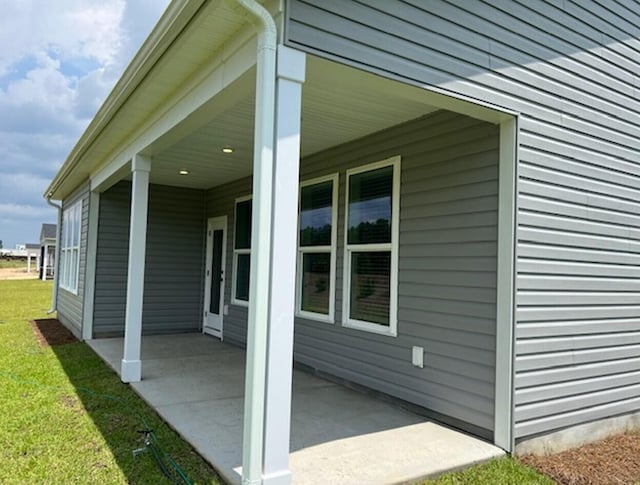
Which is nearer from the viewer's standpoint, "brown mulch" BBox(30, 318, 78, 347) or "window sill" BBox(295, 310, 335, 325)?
"window sill" BBox(295, 310, 335, 325)

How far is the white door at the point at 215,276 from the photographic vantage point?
7770 millimetres

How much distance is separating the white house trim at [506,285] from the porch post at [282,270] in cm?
160

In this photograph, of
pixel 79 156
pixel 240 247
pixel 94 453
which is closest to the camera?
pixel 94 453

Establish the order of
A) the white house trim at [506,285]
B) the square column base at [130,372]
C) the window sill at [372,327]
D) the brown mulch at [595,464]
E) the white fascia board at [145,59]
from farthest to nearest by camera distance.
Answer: the square column base at [130,372], the window sill at [372,327], the white house trim at [506,285], the brown mulch at [595,464], the white fascia board at [145,59]

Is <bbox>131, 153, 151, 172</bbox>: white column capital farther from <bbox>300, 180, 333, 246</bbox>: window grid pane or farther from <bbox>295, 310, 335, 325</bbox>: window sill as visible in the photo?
<bbox>295, 310, 335, 325</bbox>: window sill

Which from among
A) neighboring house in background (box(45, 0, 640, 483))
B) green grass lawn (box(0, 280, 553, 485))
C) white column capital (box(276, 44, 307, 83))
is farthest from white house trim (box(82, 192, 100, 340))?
white column capital (box(276, 44, 307, 83))

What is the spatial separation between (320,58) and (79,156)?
5.48 metres

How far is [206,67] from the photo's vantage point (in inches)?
127

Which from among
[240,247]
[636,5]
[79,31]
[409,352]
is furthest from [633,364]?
[79,31]

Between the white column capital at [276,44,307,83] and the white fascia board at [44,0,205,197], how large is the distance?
0.61 metres

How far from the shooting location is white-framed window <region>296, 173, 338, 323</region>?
202 inches

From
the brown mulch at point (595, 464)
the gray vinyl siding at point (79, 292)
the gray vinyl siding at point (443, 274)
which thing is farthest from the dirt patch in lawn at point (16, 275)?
the brown mulch at point (595, 464)

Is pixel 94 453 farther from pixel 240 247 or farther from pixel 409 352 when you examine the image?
pixel 240 247

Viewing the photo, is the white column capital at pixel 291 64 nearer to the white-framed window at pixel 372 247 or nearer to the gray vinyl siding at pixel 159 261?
the white-framed window at pixel 372 247
